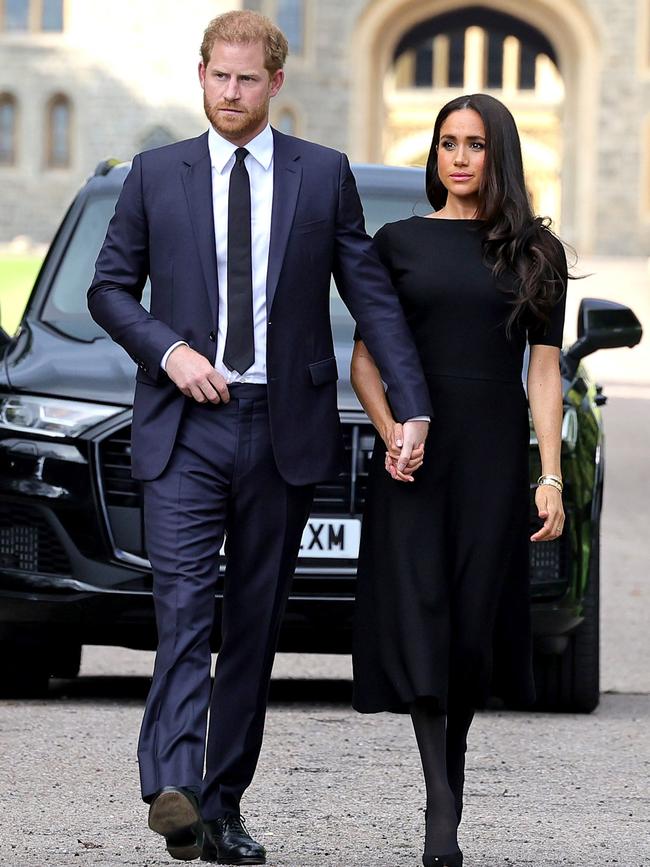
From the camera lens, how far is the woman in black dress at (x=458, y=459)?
4.41 meters

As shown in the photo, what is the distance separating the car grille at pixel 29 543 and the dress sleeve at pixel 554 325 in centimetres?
199

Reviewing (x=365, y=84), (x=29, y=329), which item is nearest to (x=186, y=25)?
(x=365, y=84)

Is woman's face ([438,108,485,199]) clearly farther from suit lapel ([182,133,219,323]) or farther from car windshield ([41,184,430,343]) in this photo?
car windshield ([41,184,430,343])

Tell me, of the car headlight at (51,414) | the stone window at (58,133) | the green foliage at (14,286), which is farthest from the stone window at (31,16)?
the car headlight at (51,414)

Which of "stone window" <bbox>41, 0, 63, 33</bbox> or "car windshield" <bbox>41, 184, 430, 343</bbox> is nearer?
"car windshield" <bbox>41, 184, 430, 343</bbox>

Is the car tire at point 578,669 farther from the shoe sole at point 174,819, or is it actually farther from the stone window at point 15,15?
the stone window at point 15,15

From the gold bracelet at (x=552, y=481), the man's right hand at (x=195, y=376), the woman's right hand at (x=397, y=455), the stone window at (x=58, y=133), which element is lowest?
the gold bracelet at (x=552, y=481)

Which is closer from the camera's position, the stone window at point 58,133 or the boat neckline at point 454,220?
the boat neckline at point 454,220

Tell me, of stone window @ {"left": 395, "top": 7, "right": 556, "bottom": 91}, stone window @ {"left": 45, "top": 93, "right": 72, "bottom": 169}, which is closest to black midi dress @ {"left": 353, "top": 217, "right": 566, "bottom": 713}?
stone window @ {"left": 45, "top": 93, "right": 72, "bottom": 169}

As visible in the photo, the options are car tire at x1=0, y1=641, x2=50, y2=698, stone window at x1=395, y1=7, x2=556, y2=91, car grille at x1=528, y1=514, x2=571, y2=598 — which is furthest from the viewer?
stone window at x1=395, y1=7, x2=556, y2=91

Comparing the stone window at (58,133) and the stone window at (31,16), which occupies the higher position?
the stone window at (31,16)

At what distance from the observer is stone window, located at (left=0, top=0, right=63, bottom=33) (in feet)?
184

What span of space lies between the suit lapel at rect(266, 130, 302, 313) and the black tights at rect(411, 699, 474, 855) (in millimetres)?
957

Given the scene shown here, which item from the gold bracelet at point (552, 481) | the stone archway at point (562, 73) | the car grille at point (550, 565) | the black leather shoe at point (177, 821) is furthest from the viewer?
the stone archway at point (562, 73)
